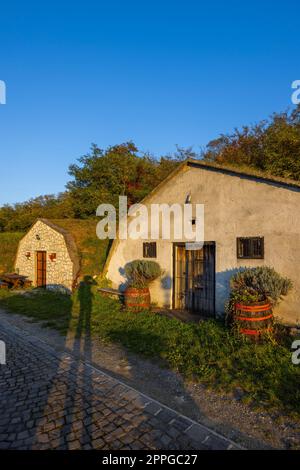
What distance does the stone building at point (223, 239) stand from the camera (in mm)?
6789

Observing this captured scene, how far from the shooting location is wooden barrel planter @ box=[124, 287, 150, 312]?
8.94m

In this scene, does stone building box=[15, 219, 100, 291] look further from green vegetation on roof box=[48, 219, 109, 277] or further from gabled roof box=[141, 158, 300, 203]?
gabled roof box=[141, 158, 300, 203]

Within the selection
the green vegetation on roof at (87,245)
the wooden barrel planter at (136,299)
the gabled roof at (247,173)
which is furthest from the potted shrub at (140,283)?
the green vegetation on roof at (87,245)

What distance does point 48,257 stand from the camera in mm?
14484

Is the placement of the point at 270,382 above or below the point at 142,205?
below

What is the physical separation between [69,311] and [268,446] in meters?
7.86

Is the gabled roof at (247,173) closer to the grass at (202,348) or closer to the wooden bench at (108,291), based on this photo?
the grass at (202,348)

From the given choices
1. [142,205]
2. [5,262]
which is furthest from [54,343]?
[5,262]

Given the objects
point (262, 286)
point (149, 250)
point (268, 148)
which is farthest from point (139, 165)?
point (262, 286)

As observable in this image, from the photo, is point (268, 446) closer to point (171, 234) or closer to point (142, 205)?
point (171, 234)

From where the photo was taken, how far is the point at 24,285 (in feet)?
50.6

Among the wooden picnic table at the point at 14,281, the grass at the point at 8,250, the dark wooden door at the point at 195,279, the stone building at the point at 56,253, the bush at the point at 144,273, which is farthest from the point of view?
the grass at the point at 8,250

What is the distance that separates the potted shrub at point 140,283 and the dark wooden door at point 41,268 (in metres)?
7.16

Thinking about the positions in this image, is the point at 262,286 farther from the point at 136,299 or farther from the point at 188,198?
the point at 136,299
